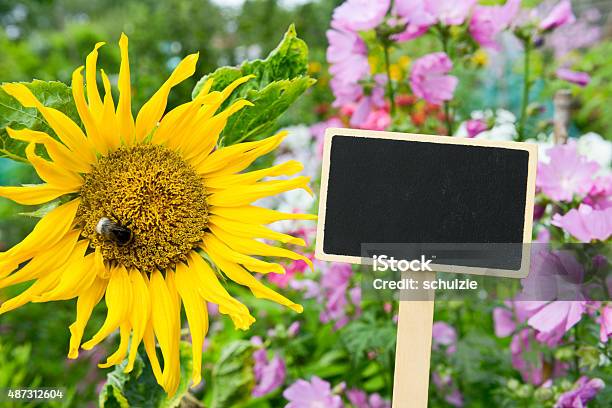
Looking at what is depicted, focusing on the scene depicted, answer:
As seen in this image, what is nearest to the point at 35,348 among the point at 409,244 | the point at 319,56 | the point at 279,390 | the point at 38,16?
the point at 279,390

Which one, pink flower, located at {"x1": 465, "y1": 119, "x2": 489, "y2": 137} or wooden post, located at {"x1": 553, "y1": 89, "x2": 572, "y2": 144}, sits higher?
wooden post, located at {"x1": 553, "y1": 89, "x2": 572, "y2": 144}

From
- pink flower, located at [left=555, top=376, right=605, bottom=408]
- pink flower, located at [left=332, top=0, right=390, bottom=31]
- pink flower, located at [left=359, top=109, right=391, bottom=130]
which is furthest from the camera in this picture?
pink flower, located at [left=359, top=109, right=391, bottom=130]

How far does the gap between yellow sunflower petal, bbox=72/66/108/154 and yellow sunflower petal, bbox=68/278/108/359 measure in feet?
0.35

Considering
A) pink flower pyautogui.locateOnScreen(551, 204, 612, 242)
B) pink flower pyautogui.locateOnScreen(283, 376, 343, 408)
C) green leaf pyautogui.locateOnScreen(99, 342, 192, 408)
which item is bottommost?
pink flower pyautogui.locateOnScreen(283, 376, 343, 408)

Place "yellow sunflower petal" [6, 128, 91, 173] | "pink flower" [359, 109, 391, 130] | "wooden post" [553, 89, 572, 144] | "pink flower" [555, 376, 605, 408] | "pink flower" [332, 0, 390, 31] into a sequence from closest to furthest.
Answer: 1. "yellow sunflower petal" [6, 128, 91, 173]
2. "pink flower" [555, 376, 605, 408]
3. "pink flower" [332, 0, 390, 31]
4. "wooden post" [553, 89, 572, 144]
5. "pink flower" [359, 109, 391, 130]

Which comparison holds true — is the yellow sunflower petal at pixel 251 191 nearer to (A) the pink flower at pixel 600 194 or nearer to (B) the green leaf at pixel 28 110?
(B) the green leaf at pixel 28 110

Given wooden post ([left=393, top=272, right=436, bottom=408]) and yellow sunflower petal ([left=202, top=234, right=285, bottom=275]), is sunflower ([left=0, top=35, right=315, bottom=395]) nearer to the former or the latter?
yellow sunflower petal ([left=202, top=234, right=285, bottom=275])

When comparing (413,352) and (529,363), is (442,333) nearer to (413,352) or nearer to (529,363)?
(529,363)

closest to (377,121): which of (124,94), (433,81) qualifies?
(433,81)

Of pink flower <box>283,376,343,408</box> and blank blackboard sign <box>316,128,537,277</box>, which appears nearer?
blank blackboard sign <box>316,128,537,277</box>

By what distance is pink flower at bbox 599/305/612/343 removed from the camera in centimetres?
62

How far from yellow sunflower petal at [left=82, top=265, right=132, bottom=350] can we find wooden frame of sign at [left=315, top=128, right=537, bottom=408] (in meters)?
0.17

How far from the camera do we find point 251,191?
1.79 feet

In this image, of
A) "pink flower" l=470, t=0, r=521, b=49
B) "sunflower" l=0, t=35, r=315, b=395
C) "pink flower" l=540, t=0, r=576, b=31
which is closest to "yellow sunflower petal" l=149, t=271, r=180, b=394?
"sunflower" l=0, t=35, r=315, b=395
